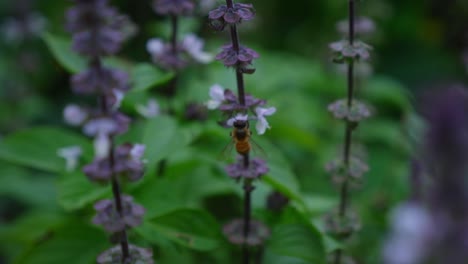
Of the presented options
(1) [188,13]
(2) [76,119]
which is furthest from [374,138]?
(2) [76,119]

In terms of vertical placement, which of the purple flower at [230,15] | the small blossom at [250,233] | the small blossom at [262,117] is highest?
the purple flower at [230,15]

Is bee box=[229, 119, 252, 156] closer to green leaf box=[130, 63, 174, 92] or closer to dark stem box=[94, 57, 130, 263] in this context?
dark stem box=[94, 57, 130, 263]

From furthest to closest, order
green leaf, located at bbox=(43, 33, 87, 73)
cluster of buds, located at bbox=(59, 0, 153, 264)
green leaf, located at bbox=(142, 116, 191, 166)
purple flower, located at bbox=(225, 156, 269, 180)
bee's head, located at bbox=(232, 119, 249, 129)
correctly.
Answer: green leaf, located at bbox=(43, 33, 87, 73) → green leaf, located at bbox=(142, 116, 191, 166) → purple flower, located at bbox=(225, 156, 269, 180) → bee's head, located at bbox=(232, 119, 249, 129) → cluster of buds, located at bbox=(59, 0, 153, 264)

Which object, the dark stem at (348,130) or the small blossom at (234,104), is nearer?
the small blossom at (234,104)

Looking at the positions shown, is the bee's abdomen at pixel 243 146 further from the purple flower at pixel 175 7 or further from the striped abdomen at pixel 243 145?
the purple flower at pixel 175 7

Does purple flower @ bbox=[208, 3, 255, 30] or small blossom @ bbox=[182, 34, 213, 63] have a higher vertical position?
small blossom @ bbox=[182, 34, 213, 63]

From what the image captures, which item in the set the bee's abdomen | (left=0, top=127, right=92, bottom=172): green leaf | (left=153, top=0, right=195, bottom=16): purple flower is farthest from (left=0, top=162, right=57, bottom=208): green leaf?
the bee's abdomen

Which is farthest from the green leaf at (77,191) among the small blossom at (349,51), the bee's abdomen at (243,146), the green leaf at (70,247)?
the small blossom at (349,51)
